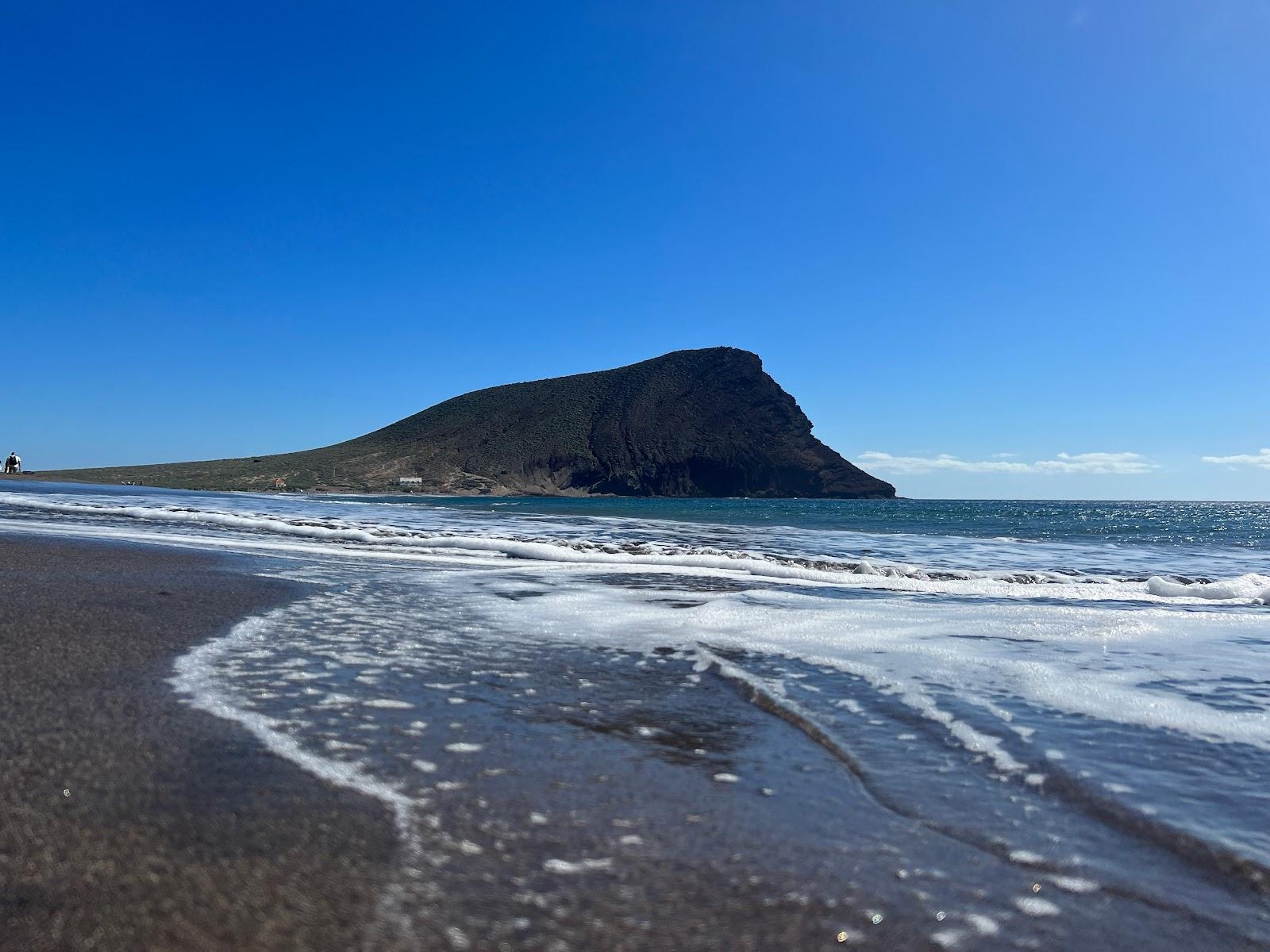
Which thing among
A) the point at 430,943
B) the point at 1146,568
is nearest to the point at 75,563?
the point at 430,943

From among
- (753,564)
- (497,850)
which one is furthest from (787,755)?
(753,564)

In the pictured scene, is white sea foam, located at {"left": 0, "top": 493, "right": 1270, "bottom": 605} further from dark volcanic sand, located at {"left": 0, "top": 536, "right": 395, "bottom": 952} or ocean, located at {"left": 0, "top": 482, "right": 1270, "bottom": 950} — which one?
dark volcanic sand, located at {"left": 0, "top": 536, "right": 395, "bottom": 952}

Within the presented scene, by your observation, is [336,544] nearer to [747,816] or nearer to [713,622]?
[713,622]

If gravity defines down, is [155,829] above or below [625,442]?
below

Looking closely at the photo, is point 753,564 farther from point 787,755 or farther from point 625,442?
point 625,442

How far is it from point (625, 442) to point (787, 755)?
145189 millimetres

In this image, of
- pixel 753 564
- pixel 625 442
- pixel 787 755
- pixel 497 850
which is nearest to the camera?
pixel 497 850

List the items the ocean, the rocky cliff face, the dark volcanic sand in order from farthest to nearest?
1. the rocky cliff face
2. the ocean
3. the dark volcanic sand

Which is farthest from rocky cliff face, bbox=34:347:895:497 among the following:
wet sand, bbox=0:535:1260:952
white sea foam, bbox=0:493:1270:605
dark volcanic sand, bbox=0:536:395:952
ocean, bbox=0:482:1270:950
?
wet sand, bbox=0:535:1260:952

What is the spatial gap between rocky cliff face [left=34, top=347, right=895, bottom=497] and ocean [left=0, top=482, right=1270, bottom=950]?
117 metres

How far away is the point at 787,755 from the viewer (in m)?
3.65

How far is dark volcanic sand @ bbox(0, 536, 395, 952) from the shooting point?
78.3 inches

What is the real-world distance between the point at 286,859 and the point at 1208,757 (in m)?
4.15

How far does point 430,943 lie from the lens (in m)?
1.94
